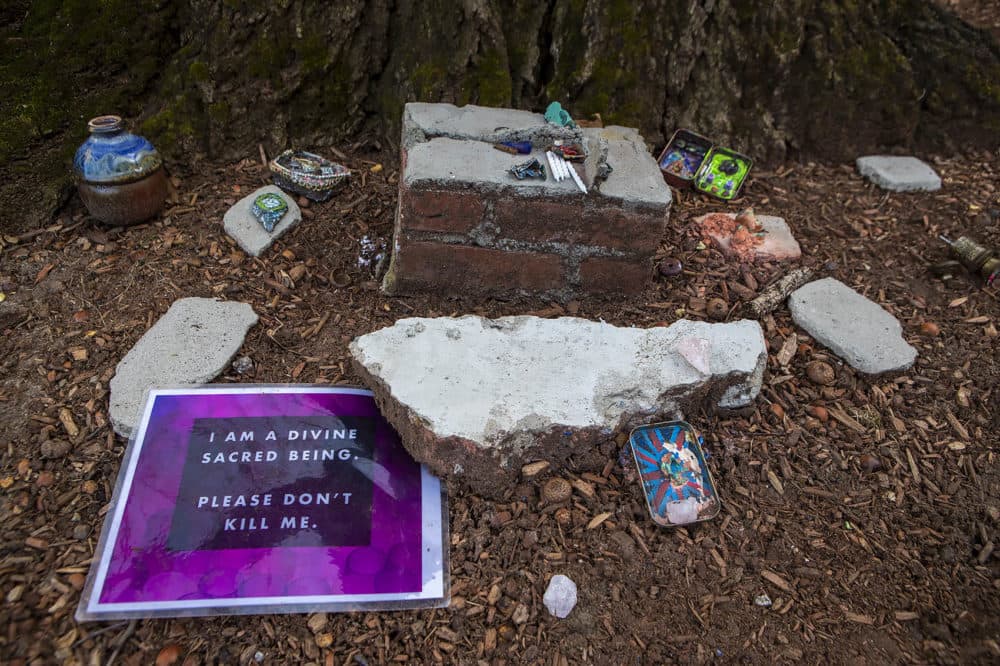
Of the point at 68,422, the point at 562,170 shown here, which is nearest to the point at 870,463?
the point at 562,170

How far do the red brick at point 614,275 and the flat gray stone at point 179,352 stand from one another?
52.2 inches

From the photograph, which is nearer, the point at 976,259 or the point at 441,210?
the point at 441,210

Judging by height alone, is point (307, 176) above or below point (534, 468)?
above

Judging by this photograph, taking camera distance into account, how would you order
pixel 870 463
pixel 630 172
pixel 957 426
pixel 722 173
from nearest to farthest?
pixel 870 463, pixel 957 426, pixel 630 172, pixel 722 173

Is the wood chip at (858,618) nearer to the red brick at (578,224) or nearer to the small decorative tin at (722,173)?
the red brick at (578,224)

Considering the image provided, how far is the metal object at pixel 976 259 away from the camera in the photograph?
3.00 m

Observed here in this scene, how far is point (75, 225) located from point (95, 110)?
0.55 meters

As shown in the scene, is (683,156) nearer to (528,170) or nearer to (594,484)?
(528,170)

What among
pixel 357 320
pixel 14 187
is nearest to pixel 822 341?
pixel 357 320

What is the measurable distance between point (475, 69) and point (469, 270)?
1.17 m

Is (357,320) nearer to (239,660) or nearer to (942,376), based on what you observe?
(239,660)

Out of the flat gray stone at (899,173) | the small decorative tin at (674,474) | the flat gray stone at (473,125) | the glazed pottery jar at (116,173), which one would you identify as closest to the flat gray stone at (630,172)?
the flat gray stone at (473,125)

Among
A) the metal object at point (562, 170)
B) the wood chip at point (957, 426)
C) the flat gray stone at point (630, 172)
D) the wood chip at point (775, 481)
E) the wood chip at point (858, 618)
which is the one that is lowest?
the wood chip at point (858, 618)

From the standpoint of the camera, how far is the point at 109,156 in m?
2.77
